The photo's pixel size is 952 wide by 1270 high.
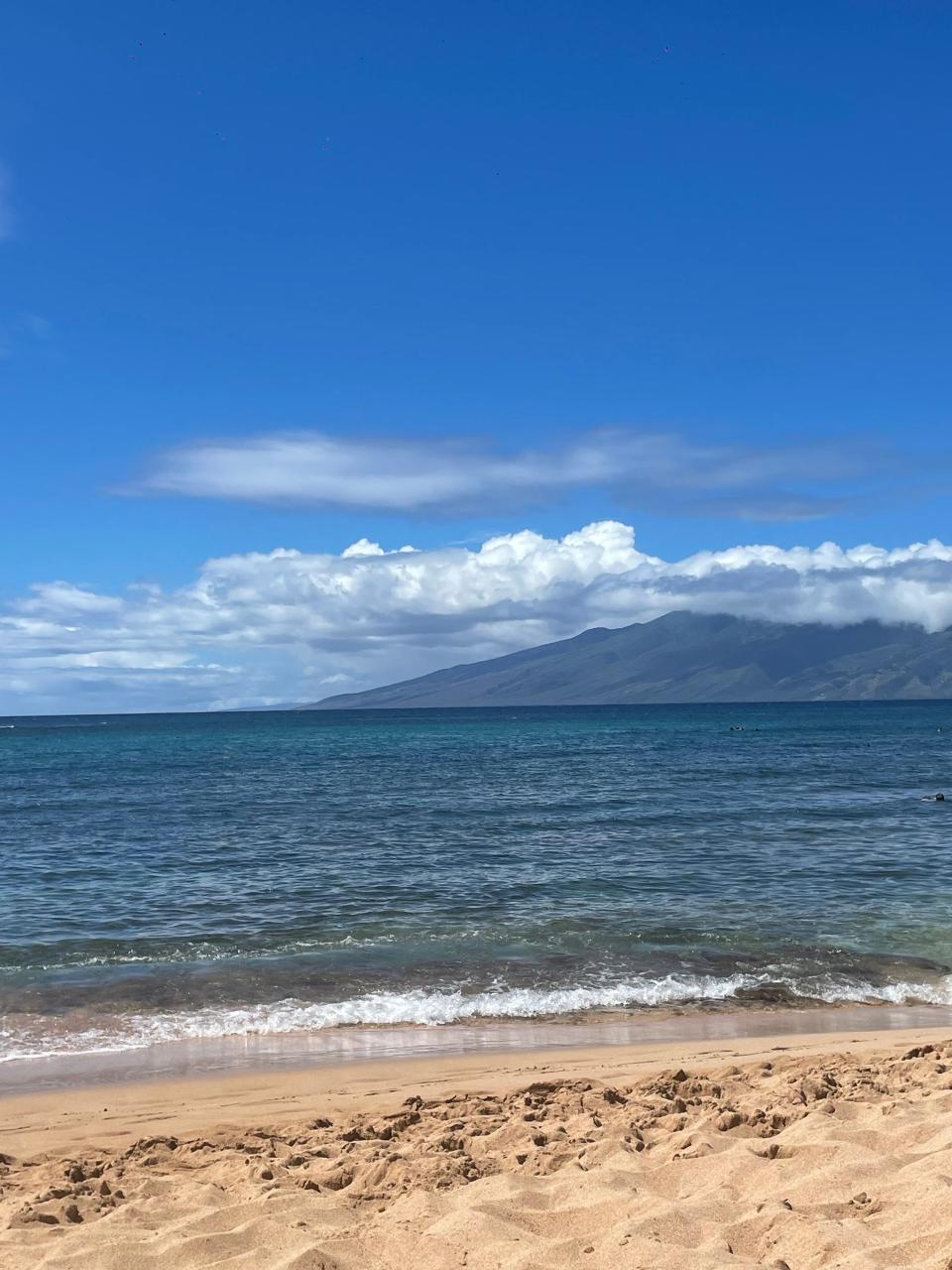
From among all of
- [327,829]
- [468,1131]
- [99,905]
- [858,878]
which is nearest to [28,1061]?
[468,1131]

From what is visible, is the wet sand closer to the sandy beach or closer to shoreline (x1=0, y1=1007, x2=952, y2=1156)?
shoreline (x1=0, y1=1007, x2=952, y2=1156)

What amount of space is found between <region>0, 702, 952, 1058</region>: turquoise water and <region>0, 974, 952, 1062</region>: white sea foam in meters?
0.05

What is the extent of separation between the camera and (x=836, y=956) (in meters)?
17.4

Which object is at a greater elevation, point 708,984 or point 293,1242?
point 293,1242

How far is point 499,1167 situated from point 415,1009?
22.1 ft

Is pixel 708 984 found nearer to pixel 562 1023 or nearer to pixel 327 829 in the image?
pixel 562 1023

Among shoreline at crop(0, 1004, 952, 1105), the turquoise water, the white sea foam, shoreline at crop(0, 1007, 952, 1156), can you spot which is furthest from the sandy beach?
the turquoise water

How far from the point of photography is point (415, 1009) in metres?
14.7

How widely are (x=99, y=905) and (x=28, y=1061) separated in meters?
9.62

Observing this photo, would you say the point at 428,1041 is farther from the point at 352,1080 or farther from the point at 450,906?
the point at 450,906

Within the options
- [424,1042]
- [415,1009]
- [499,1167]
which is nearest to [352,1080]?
[424,1042]

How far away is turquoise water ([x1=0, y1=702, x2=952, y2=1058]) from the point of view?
50.0 feet

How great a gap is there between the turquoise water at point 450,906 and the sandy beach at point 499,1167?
3275 mm

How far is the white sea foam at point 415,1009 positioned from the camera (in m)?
13.4
